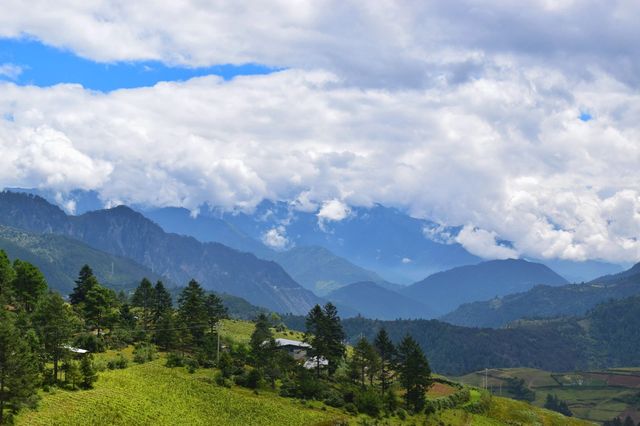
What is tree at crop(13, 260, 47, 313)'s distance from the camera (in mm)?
136125

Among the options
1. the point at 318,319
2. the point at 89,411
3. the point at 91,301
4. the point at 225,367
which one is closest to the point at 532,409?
the point at 318,319

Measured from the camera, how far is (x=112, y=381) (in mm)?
99812

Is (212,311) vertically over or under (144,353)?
over

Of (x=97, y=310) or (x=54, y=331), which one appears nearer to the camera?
(x=54, y=331)

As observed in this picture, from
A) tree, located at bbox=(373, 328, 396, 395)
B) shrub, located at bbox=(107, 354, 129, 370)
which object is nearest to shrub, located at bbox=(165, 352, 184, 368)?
shrub, located at bbox=(107, 354, 129, 370)

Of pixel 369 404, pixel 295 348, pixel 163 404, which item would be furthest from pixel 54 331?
pixel 295 348

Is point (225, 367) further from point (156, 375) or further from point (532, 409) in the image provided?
point (532, 409)

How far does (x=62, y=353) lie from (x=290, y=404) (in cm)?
4052

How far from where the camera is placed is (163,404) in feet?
314

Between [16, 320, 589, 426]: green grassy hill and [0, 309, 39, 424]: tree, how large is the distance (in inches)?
85.5

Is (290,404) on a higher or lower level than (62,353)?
lower

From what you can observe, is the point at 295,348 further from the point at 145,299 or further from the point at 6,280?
the point at 6,280

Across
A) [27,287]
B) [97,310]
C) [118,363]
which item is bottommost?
[118,363]

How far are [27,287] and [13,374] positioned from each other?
65.2 meters
